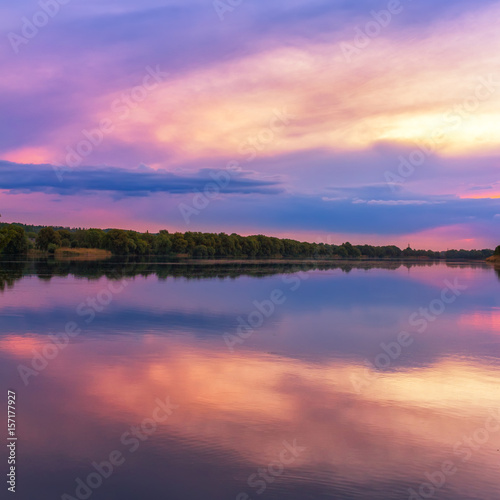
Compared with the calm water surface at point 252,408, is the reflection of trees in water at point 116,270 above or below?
above

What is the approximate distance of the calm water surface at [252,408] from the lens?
26.7 feet

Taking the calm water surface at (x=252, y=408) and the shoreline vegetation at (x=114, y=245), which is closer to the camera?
the calm water surface at (x=252, y=408)

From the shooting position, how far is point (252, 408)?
11406mm

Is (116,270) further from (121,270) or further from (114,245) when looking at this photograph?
(114,245)

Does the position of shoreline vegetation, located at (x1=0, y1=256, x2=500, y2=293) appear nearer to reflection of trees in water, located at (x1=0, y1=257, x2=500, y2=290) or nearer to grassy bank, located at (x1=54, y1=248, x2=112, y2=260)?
reflection of trees in water, located at (x1=0, y1=257, x2=500, y2=290)

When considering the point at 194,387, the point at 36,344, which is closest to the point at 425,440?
the point at 194,387

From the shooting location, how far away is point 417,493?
796 centimetres

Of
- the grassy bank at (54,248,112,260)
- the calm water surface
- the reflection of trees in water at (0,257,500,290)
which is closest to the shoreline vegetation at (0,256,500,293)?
the reflection of trees in water at (0,257,500,290)

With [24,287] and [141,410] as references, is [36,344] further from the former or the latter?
[24,287]

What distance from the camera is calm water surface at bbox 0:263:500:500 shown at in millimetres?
8148

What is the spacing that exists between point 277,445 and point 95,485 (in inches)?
130

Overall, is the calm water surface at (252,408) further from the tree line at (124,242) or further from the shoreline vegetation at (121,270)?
the tree line at (124,242)

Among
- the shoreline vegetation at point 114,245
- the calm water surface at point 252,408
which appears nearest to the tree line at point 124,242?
the shoreline vegetation at point 114,245

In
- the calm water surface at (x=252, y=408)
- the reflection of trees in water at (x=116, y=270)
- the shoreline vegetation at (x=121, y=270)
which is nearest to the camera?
the calm water surface at (x=252, y=408)
